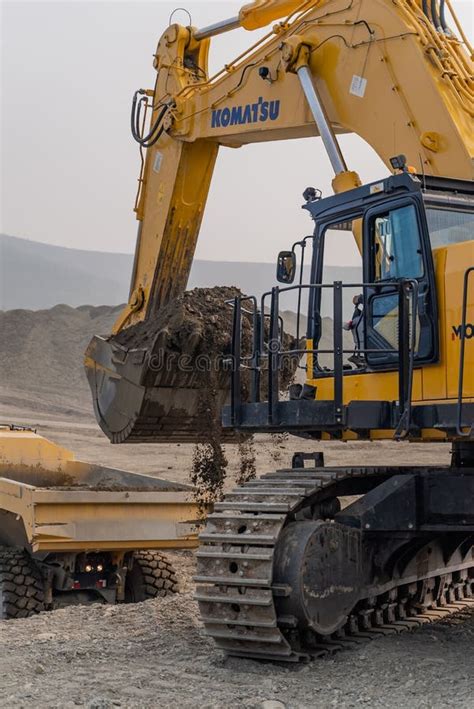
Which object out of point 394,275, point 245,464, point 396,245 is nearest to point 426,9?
point 396,245

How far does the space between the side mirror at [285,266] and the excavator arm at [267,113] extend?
1.43 m

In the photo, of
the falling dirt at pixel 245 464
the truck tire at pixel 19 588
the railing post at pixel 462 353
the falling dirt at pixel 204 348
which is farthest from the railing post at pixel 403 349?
the falling dirt at pixel 245 464

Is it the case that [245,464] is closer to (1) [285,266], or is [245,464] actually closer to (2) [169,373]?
(2) [169,373]

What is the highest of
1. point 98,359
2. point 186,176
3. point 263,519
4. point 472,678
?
point 186,176

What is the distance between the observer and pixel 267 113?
10570mm

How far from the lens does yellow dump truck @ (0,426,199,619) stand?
8586 mm

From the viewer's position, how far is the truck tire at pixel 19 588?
29.3 feet

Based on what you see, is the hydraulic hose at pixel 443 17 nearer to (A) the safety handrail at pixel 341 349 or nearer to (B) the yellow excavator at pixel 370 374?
(B) the yellow excavator at pixel 370 374

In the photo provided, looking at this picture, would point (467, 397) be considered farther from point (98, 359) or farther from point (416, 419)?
point (98, 359)

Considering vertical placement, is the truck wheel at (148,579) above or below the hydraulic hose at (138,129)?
below

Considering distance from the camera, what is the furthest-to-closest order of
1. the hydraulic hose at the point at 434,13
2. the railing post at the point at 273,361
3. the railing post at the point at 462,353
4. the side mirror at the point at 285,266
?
1. the hydraulic hose at the point at 434,13
2. the side mirror at the point at 285,266
3. the railing post at the point at 273,361
4. the railing post at the point at 462,353

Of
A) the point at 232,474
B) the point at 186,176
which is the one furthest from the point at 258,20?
the point at 232,474

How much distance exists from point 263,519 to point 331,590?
0.61m

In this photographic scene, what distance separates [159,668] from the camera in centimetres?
672
